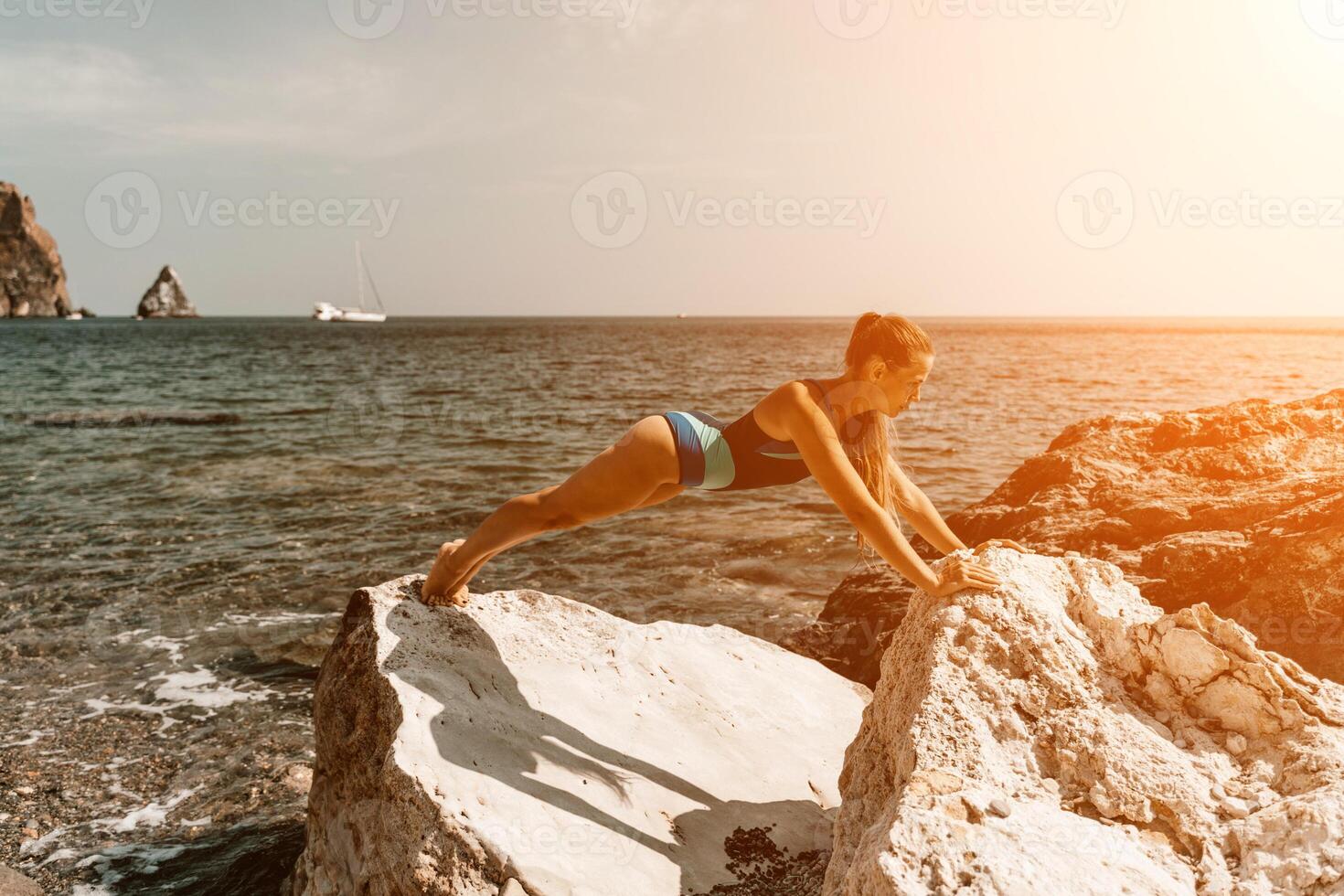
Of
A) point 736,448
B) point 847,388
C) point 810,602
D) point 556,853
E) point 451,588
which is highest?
point 847,388

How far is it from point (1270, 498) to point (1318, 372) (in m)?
45.1

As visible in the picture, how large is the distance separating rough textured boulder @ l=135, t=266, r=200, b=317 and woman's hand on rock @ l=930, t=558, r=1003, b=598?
626 feet

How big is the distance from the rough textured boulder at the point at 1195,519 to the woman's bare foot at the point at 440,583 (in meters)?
3.06

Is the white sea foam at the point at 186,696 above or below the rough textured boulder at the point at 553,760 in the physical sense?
below

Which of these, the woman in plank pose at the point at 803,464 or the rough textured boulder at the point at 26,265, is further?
the rough textured boulder at the point at 26,265

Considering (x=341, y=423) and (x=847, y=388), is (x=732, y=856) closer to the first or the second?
(x=847, y=388)

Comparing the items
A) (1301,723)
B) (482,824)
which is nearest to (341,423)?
(482,824)

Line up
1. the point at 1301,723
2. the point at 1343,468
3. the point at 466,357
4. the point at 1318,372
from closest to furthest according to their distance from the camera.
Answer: the point at 1301,723 → the point at 1343,468 → the point at 1318,372 → the point at 466,357

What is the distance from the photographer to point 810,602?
8859mm

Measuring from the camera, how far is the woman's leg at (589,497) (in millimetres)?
3885

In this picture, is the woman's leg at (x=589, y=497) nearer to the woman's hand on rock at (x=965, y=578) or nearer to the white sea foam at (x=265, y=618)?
the woman's hand on rock at (x=965, y=578)

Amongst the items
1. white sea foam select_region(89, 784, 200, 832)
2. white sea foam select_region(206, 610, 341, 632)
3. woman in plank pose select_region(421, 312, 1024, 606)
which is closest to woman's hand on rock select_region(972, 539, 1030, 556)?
woman in plank pose select_region(421, 312, 1024, 606)

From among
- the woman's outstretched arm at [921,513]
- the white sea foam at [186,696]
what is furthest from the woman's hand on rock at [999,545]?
the white sea foam at [186,696]

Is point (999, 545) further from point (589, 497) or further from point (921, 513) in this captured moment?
point (589, 497)
